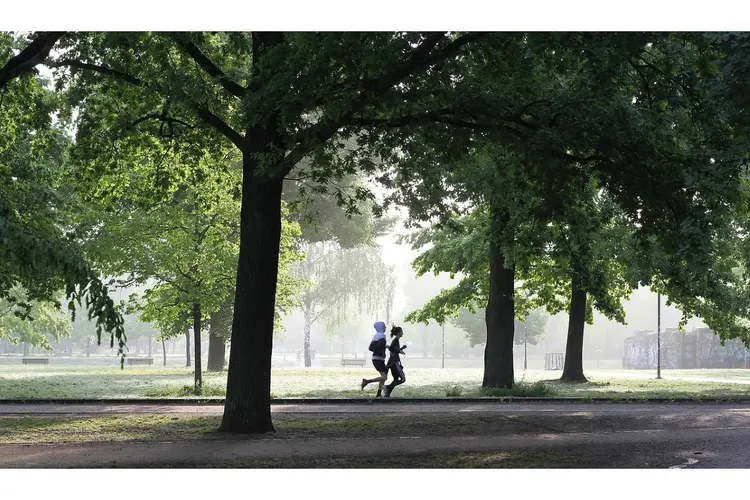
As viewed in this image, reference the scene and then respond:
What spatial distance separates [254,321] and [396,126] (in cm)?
354

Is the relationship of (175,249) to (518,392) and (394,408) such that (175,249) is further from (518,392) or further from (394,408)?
(518,392)

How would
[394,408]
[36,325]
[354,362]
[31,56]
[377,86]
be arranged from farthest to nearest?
1. [354,362]
2. [36,325]
3. [394,408]
4. [31,56]
5. [377,86]

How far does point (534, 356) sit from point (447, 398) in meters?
105

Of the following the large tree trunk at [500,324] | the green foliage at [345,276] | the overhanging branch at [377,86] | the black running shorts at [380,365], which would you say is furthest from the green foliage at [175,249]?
the green foliage at [345,276]

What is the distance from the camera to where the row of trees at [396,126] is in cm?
1207

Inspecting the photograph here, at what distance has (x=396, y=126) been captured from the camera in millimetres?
13859

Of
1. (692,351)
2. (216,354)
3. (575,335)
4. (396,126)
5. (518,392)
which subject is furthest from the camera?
(692,351)

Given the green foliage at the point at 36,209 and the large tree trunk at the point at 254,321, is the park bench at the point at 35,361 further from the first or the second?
the large tree trunk at the point at 254,321

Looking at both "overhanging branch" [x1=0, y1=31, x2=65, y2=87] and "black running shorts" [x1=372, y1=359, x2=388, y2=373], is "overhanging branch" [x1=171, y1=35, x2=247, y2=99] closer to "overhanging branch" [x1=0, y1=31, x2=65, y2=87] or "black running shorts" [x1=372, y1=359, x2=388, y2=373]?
"overhanging branch" [x1=0, y1=31, x2=65, y2=87]

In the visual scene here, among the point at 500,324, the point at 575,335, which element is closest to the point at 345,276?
the point at 575,335

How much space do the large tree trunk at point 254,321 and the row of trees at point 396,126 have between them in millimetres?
22

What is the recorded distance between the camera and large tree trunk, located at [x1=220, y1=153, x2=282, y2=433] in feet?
44.1

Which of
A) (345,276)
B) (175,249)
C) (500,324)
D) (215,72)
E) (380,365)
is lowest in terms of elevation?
(380,365)

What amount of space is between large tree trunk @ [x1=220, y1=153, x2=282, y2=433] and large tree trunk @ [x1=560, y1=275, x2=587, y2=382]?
63.8ft
